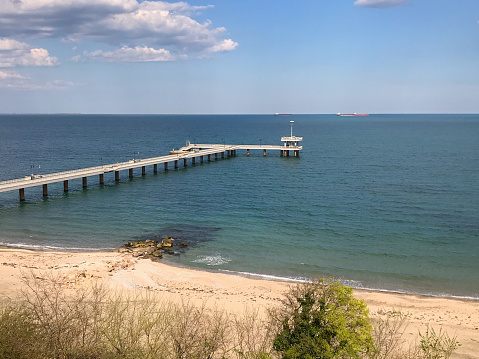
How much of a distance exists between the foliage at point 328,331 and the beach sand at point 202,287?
861 cm

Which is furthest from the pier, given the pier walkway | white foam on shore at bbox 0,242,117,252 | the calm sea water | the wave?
the wave

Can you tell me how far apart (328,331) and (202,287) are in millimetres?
15607

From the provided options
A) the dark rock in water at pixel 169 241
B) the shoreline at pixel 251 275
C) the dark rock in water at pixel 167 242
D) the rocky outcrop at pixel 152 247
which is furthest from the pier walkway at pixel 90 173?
the dark rock in water at pixel 167 242

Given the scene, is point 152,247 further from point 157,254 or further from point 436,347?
point 436,347

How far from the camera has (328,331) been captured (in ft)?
48.3

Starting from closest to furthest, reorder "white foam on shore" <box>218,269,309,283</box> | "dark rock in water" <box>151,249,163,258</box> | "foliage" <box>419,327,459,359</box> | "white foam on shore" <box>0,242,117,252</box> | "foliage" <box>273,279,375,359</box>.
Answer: "foliage" <box>273,279,375,359</box>
"foliage" <box>419,327,459,359</box>
"white foam on shore" <box>218,269,309,283</box>
"dark rock in water" <box>151,249,163,258</box>
"white foam on shore" <box>0,242,117,252</box>

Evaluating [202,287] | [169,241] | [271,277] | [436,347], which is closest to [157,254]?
Result: [169,241]

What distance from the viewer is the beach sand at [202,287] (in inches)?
973

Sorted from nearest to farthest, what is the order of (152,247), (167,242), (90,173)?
(152,247), (167,242), (90,173)

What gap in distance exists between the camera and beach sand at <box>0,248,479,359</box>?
24.7 metres

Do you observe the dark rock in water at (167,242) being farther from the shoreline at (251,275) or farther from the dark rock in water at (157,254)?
the shoreline at (251,275)

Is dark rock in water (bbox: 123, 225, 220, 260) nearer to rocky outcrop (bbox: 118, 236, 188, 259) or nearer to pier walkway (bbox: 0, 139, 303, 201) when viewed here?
rocky outcrop (bbox: 118, 236, 188, 259)

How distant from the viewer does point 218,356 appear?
17703 mm

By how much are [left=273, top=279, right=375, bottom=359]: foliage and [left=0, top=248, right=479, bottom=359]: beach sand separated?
861cm
